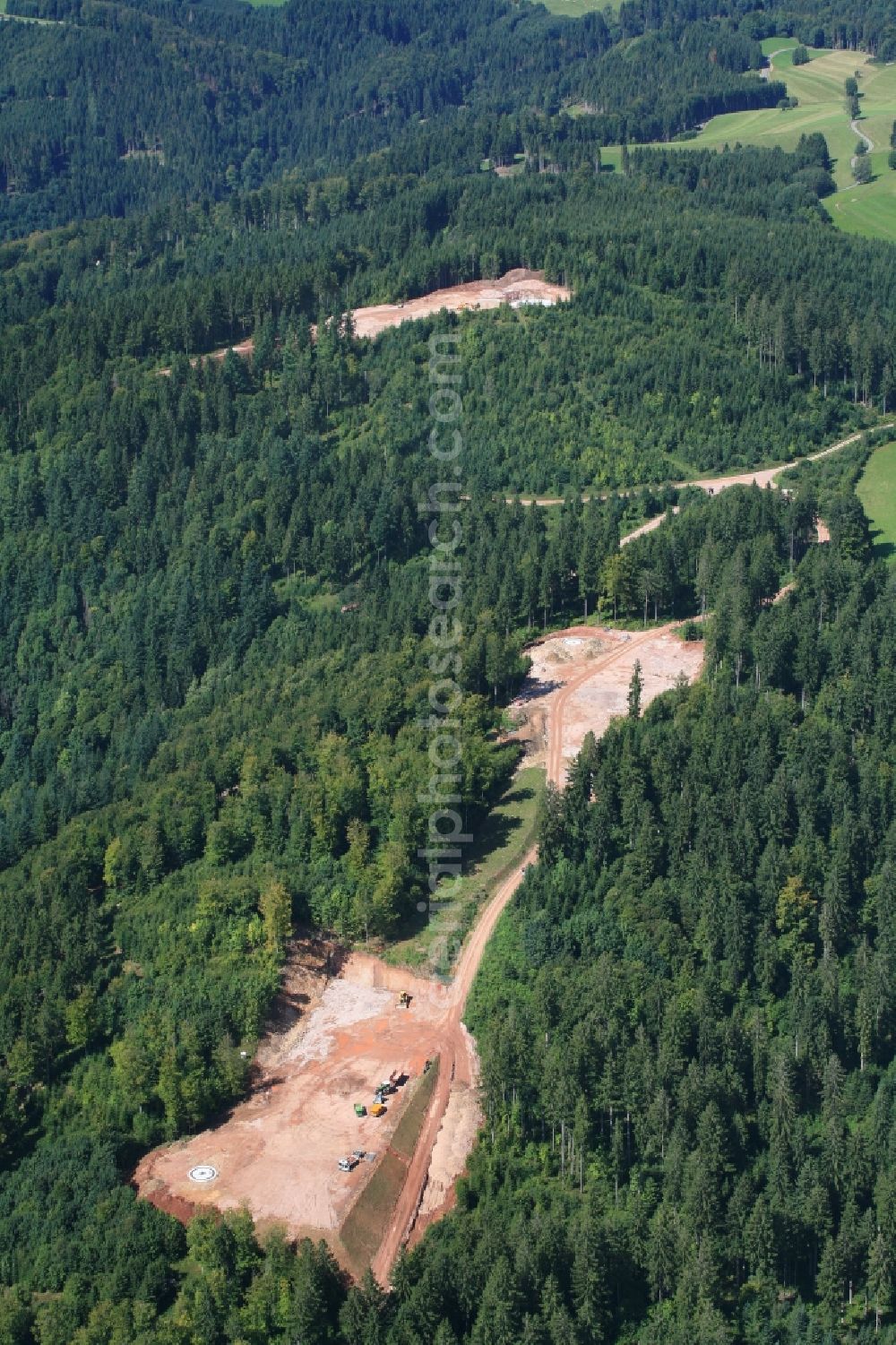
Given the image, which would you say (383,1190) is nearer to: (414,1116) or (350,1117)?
(414,1116)

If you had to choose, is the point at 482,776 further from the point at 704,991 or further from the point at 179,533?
the point at 179,533

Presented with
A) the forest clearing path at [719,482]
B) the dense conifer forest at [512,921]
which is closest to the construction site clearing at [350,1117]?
the dense conifer forest at [512,921]

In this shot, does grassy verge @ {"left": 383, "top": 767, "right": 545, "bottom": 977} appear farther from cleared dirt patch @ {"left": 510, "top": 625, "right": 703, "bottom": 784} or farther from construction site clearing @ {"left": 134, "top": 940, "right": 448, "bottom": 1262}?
cleared dirt patch @ {"left": 510, "top": 625, "right": 703, "bottom": 784}

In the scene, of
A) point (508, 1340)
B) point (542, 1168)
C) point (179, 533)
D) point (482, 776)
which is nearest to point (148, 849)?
point (482, 776)

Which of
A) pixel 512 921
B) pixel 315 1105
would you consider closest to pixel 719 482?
pixel 512 921

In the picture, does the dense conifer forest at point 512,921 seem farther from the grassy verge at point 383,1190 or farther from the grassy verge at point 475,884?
the grassy verge at point 383,1190

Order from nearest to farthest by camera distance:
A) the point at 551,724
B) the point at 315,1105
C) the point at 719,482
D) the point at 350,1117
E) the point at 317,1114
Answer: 1. the point at 350,1117
2. the point at 317,1114
3. the point at 315,1105
4. the point at 551,724
5. the point at 719,482
